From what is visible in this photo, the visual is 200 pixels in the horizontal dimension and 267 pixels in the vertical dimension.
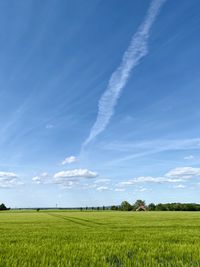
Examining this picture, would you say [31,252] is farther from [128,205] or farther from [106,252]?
[128,205]

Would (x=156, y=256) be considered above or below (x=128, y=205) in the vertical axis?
below

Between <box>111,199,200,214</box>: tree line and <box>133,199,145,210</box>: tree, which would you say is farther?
<box>133,199,145,210</box>: tree

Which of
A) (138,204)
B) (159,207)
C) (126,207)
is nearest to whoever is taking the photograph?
(159,207)

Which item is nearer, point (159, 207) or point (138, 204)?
point (159, 207)

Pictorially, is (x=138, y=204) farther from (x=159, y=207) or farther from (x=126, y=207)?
(x=159, y=207)

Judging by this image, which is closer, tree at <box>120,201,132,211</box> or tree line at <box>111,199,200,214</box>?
tree line at <box>111,199,200,214</box>

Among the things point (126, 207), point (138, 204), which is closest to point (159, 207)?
point (126, 207)

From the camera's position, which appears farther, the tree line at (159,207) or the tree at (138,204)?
the tree at (138,204)

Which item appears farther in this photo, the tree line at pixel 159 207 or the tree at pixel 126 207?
the tree at pixel 126 207

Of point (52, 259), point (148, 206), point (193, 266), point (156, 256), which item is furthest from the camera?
point (148, 206)

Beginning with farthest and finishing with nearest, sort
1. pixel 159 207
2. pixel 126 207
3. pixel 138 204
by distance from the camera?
1. pixel 138 204
2. pixel 126 207
3. pixel 159 207

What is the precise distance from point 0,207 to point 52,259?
168830mm

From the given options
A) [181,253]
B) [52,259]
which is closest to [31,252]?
[52,259]

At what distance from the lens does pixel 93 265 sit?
23.9 feet
